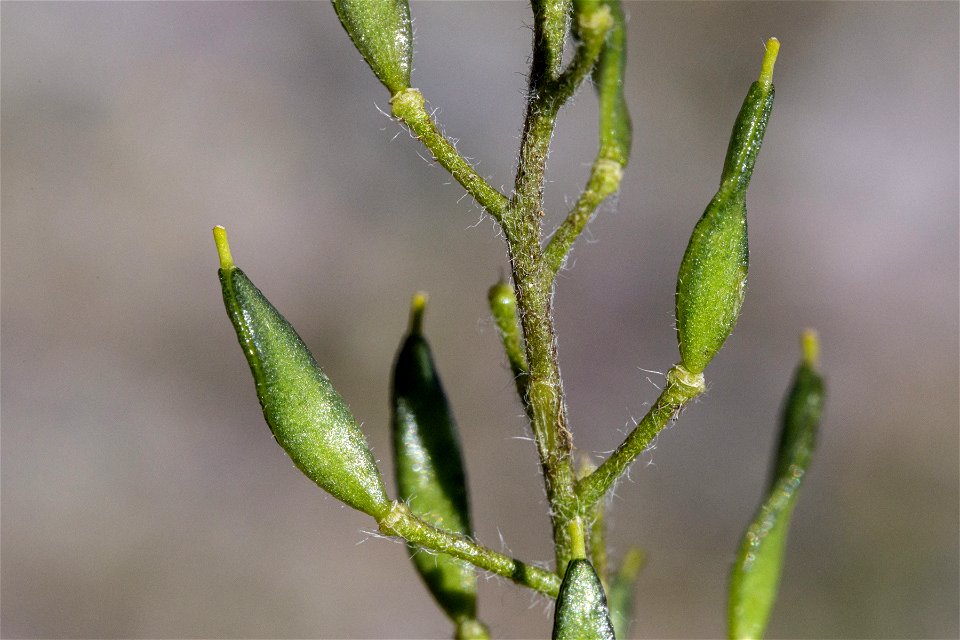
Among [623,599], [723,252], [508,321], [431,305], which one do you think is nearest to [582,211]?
[723,252]

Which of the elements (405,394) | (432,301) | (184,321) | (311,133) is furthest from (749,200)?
(405,394)

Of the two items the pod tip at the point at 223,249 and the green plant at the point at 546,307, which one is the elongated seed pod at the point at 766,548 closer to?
the green plant at the point at 546,307

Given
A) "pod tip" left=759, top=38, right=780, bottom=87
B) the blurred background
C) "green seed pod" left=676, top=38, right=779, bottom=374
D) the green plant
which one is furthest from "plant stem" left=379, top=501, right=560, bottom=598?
the blurred background

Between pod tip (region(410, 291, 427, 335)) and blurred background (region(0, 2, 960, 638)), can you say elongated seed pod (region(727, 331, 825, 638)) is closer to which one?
pod tip (region(410, 291, 427, 335))

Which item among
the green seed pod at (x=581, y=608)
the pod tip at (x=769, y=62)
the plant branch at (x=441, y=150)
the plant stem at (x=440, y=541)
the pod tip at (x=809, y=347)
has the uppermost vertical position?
the pod tip at (x=769, y=62)

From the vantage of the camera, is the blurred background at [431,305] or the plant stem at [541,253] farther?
the blurred background at [431,305]

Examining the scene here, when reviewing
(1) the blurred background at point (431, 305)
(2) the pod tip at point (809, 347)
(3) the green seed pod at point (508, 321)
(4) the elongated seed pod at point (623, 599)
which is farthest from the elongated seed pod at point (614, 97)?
(1) the blurred background at point (431, 305)

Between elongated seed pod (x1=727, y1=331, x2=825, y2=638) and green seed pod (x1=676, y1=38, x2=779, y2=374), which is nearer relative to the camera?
green seed pod (x1=676, y1=38, x2=779, y2=374)
